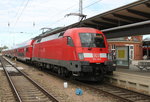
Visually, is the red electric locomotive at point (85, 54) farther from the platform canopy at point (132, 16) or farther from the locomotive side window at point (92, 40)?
the platform canopy at point (132, 16)

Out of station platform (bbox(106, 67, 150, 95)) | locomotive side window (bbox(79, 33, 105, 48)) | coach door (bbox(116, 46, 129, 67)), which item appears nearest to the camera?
station platform (bbox(106, 67, 150, 95))

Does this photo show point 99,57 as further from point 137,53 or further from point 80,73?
point 137,53

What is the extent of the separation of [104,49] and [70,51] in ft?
6.15

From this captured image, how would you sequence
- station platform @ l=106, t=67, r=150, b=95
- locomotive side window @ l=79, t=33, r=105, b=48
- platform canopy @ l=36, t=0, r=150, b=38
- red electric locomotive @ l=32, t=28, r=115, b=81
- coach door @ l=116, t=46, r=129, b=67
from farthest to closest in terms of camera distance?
coach door @ l=116, t=46, r=129, b=67 < locomotive side window @ l=79, t=33, r=105, b=48 < platform canopy @ l=36, t=0, r=150, b=38 < red electric locomotive @ l=32, t=28, r=115, b=81 < station platform @ l=106, t=67, r=150, b=95

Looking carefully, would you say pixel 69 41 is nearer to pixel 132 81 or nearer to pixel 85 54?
pixel 85 54

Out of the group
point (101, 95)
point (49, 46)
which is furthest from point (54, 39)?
point (101, 95)

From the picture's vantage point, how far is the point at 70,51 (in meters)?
11.6

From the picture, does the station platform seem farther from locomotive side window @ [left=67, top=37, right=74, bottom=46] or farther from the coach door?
the coach door

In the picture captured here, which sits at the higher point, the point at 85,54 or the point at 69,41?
the point at 69,41

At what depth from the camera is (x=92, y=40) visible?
11.8 m

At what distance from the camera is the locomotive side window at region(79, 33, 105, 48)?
37.9 feet

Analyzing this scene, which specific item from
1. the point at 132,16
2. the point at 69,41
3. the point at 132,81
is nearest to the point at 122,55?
the point at 132,16

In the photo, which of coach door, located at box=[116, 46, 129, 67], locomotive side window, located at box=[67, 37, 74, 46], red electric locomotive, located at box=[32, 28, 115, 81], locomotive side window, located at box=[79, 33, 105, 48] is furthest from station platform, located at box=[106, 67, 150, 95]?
coach door, located at box=[116, 46, 129, 67]

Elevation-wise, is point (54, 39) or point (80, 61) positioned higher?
point (54, 39)
